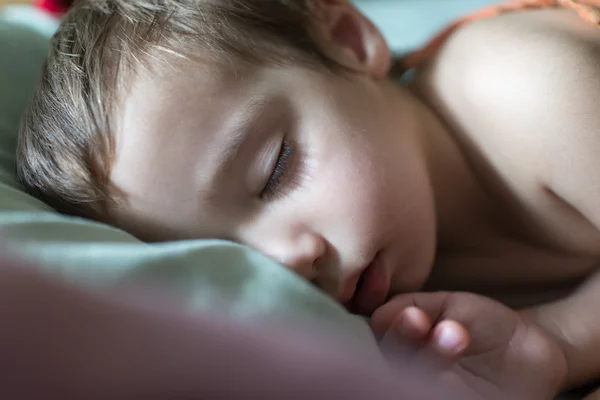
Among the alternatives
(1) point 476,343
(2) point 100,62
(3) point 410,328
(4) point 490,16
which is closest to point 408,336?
(3) point 410,328

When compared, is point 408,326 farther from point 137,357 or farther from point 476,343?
point 137,357

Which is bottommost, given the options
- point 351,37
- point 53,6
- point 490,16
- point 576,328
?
point 53,6

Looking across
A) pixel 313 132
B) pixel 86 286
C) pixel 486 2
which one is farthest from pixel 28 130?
pixel 486 2

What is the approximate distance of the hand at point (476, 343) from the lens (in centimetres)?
53

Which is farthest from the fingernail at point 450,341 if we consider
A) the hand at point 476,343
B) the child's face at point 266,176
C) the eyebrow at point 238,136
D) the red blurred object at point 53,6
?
the red blurred object at point 53,6

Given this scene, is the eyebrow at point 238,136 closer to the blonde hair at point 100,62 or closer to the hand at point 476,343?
the blonde hair at point 100,62

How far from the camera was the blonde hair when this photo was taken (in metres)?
0.67

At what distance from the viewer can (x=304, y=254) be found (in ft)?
A: 2.04

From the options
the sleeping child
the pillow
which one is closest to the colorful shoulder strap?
the sleeping child

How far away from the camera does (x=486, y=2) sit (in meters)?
1.54

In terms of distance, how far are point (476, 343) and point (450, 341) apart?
0.12m

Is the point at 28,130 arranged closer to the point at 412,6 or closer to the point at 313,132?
the point at 313,132

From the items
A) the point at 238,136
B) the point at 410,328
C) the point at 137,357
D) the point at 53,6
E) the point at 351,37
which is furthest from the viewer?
the point at 53,6

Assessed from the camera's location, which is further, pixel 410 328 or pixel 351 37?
pixel 351 37
